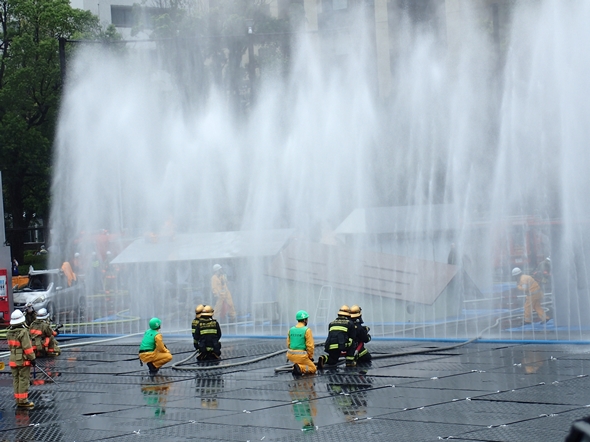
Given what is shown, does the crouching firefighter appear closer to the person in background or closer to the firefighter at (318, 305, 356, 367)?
the firefighter at (318, 305, 356, 367)

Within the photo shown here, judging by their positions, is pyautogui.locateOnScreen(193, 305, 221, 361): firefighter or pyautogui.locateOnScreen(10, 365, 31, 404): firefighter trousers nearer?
pyautogui.locateOnScreen(10, 365, 31, 404): firefighter trousers

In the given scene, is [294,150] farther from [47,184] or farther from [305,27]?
[47,184]

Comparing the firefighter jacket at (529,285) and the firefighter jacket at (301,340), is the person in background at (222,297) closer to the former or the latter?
the firefighter jacket at (529,285)

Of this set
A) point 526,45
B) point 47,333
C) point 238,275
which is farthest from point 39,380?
point 526,45

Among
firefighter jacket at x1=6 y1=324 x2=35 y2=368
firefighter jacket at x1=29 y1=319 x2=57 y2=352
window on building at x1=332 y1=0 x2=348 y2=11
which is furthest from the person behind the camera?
window on building at x1=332 y1=0 x2=348 y2=11

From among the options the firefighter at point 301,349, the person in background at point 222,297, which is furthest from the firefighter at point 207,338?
the person in background at point 222,297

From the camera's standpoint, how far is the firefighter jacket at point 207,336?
17438 mm

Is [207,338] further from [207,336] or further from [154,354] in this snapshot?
[154,354]

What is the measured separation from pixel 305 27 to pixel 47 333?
21.5 meters

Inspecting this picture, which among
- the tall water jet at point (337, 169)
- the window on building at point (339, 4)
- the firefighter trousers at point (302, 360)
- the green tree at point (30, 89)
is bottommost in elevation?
the firefighter trousers at point (302, 360)

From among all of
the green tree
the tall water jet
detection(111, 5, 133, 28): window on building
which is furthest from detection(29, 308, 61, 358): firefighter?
detection(111, 5, 133, 28): window on building

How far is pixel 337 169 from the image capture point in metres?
24.4

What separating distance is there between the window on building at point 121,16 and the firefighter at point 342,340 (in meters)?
54.1

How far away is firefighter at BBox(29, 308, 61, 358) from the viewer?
1947cm
